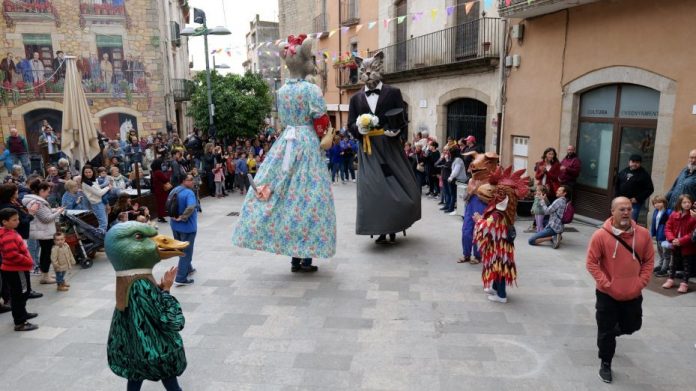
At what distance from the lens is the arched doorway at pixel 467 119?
12766mm

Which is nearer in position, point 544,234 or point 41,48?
point 544,234

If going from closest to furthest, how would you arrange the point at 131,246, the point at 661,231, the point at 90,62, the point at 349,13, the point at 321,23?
the point at 131,246, the point at 661,231, the point at 90,62, the point at 349,13, the point at 321,23

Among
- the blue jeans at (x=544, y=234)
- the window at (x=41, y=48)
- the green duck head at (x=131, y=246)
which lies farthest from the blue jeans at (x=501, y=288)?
the window at (x=41, y=48)

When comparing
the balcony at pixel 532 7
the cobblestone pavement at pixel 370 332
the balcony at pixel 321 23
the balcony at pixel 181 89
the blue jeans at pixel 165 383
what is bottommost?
the cobblestone pavement at pixel 370 332

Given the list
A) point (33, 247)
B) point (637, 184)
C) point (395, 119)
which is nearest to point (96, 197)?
point (33, 247)

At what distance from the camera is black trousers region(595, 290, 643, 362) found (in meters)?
3.62

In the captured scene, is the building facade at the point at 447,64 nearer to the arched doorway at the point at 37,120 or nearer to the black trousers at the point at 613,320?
the black trousers at the point at 613,320

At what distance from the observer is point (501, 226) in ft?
16.4

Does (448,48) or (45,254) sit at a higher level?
(448,48)

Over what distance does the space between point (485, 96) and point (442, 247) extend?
610 cm

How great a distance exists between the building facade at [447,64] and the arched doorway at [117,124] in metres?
10.4

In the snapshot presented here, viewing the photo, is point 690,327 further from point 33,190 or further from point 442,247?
point 33,190

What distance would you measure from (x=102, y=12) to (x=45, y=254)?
15.8m

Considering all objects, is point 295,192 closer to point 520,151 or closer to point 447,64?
A: point 520,151
